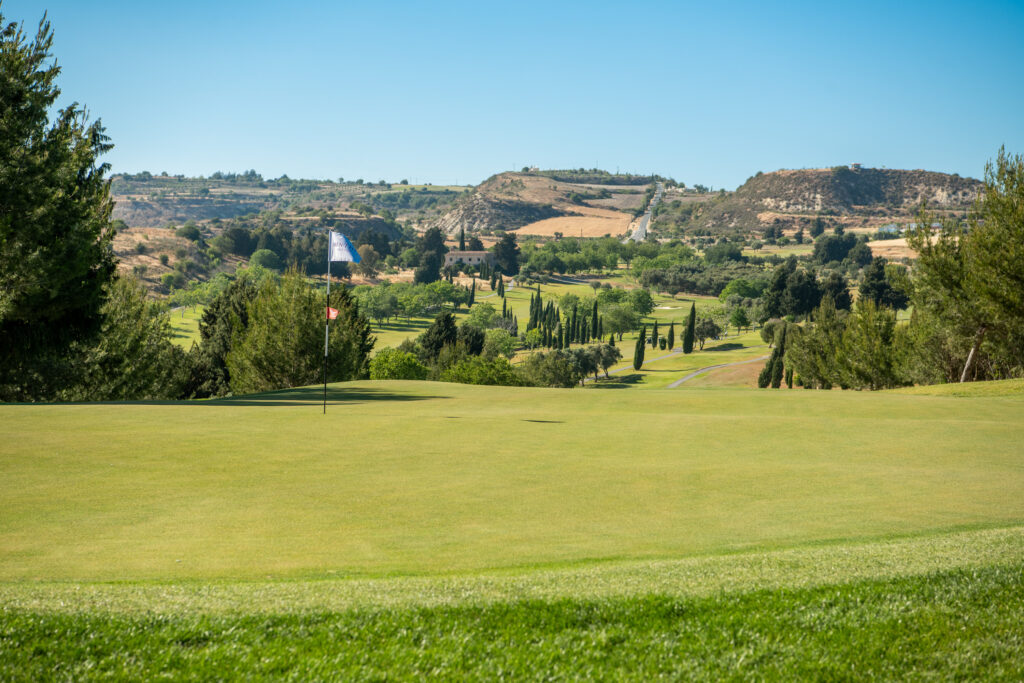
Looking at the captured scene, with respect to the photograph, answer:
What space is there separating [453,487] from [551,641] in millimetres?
6998

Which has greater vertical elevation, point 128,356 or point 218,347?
point 128,356

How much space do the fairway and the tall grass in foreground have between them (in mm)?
2001

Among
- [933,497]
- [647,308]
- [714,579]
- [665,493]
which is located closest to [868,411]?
[933,497]

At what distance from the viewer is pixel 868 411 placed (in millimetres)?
A: 26156

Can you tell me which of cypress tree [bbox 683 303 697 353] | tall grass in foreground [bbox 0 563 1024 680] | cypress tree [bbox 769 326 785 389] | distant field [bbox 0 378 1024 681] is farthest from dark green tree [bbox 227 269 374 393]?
cypress tree [bbox 683 303 697 353]

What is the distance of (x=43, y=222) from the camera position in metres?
31.2

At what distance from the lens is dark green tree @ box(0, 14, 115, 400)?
30312 mm

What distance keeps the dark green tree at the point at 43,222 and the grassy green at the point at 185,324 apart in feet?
336

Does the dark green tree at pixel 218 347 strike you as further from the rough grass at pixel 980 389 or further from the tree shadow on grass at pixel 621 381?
the tree shadow on grass at pixel 621 381

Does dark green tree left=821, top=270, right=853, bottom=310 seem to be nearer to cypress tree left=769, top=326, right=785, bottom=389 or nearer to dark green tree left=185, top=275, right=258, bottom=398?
cypress tree left=769, top=326, right=785, bottom=389

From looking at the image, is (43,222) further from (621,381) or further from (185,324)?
(185,324)

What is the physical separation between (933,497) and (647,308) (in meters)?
171

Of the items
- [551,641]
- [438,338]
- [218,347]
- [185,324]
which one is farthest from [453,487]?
[185,324]

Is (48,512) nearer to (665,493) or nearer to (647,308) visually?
(665,493)
